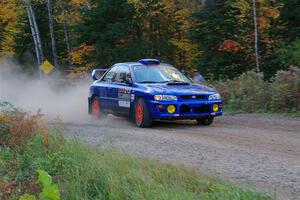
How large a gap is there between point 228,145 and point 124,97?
477 centimetres

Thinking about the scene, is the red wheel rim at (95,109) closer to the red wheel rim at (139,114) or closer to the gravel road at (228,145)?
the gravel road at (228,145)

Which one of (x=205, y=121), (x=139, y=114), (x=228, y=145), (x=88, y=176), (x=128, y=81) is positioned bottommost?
(x=205, y=121)

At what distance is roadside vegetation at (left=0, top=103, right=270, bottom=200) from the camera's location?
6.54 metres

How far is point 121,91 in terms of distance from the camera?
14.8m

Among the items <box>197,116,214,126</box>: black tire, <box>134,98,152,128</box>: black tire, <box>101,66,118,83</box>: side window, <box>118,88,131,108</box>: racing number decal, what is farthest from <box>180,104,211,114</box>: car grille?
<box>101,66,118,83</box>: side window

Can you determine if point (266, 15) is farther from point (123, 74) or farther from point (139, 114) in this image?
point (139, 114)

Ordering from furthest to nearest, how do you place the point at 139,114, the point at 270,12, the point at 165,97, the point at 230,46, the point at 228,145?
the point at 230,46 → the point at 270,12 → the point at 139,114 → the point at 165,97 → the point at 228,145

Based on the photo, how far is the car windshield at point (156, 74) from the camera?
14416 millimetres

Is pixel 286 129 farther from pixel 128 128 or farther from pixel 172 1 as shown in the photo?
pixel 172 1

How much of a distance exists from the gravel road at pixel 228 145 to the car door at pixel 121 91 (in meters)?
0.44

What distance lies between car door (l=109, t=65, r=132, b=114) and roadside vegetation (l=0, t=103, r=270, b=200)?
4127 mm

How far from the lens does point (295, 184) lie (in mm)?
7141

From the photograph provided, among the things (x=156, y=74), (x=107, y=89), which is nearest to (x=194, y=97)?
(x=156, y=74)

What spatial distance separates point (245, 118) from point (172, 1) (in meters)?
25.0
